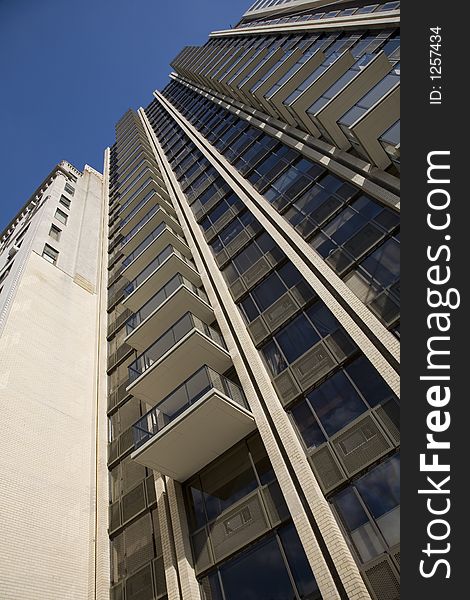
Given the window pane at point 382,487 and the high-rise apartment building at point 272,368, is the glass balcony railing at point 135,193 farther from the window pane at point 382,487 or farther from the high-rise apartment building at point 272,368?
the window pane at point 382,487

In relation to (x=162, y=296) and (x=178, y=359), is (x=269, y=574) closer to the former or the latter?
(x=178, y=359)

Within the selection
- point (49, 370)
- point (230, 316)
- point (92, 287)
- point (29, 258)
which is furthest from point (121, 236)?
point (230, 316)

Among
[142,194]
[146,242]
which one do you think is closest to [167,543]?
[146,242]

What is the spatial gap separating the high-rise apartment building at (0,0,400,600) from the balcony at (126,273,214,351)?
0.09 metres

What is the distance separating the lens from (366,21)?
21.2 metres

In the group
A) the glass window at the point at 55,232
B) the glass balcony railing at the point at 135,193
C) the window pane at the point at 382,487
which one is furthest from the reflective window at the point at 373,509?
the glass balcony railing at the point at 135,193

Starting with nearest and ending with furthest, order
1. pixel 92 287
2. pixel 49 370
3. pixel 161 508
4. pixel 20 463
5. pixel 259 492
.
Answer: pixel 259 492, pixel 161 508, pixel 20 463, pixel 49 370, pixel 92 287

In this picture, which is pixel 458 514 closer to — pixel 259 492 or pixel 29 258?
pixel 259 492

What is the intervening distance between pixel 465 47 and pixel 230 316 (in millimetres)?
10339

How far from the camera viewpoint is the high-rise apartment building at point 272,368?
32.8 feet

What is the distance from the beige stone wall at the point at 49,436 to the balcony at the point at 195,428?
14.3ft

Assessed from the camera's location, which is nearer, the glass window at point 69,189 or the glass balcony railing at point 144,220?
the glass balcony railing at point 144,220

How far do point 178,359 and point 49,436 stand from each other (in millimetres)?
6277

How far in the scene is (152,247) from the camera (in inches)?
928
